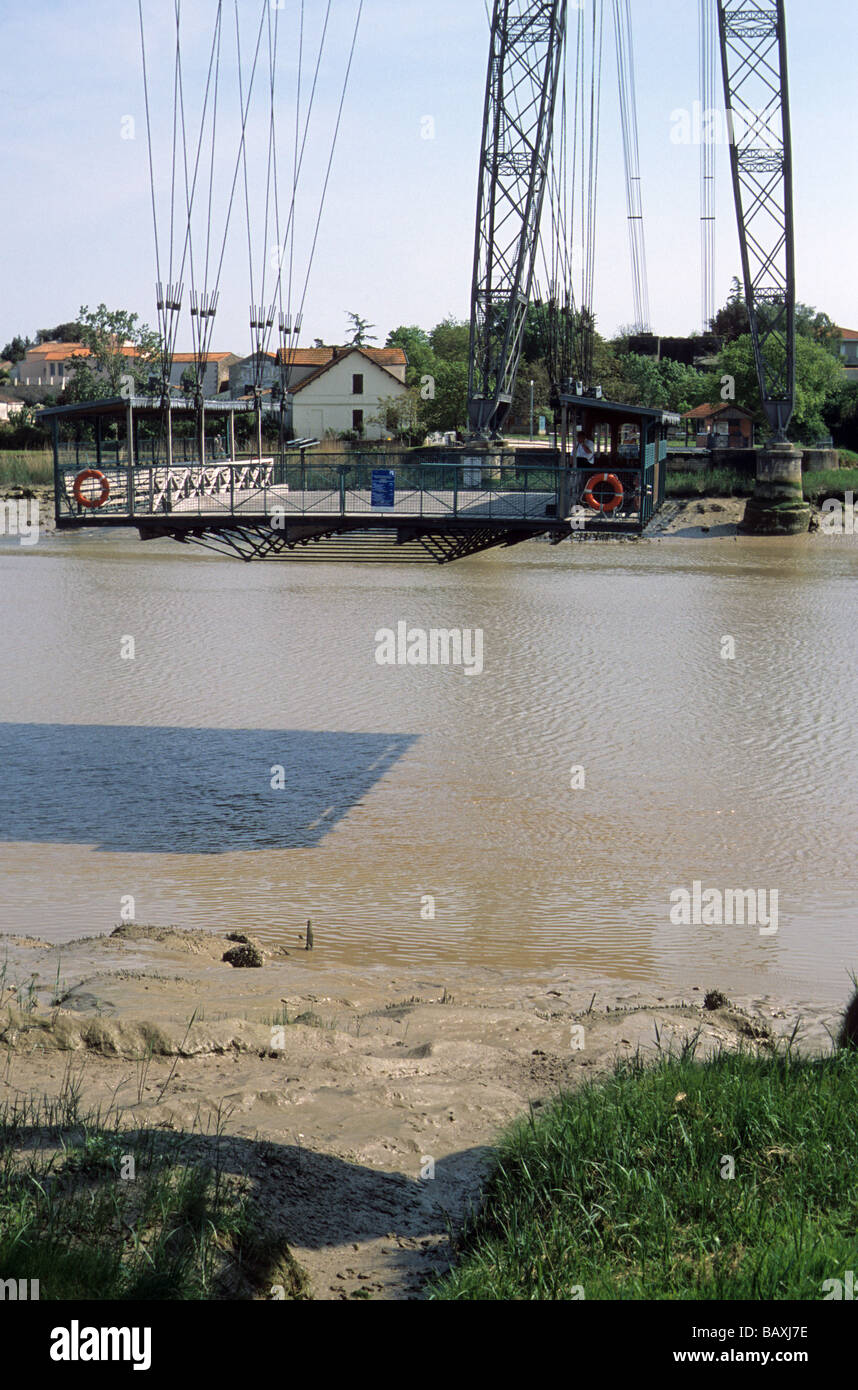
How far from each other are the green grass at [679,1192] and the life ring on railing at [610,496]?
14.3m

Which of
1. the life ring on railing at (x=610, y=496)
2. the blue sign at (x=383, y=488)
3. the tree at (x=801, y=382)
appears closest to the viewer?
the blue sign at (x=383, y=488)

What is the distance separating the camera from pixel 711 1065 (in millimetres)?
7203

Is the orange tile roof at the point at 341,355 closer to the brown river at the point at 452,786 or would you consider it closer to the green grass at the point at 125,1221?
the brown river at the point at 452,786

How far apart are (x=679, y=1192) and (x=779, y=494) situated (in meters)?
55.9

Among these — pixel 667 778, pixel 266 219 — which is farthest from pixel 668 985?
pixel 266 219

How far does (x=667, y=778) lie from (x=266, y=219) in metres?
A: 15.7

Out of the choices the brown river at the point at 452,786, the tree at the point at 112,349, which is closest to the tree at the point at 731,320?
the tree at the point at 112,349

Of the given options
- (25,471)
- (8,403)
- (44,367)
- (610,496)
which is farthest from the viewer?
(44,367)

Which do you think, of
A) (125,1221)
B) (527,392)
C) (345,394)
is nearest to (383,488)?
(125,1221)

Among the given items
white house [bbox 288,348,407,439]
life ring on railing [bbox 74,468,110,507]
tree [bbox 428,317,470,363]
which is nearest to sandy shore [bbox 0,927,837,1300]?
life ring on railing [bbox 74,468,110,507]

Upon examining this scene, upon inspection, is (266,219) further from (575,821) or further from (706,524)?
(706,524)

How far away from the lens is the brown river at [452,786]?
44.2 feet

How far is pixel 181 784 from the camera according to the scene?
735 inches

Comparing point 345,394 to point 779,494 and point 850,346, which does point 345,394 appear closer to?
point 779,494
